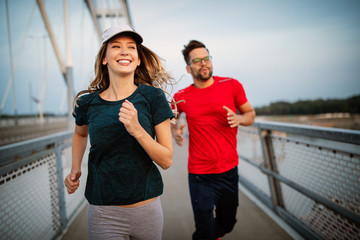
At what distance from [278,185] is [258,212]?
47cm

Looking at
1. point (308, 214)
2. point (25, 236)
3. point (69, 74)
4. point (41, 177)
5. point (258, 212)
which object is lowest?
point (258, 212)

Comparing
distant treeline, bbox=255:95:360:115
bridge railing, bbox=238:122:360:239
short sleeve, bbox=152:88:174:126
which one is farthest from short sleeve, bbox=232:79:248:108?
distant treeline, bbox=255:95:360:115

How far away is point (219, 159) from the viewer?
2.14 metres

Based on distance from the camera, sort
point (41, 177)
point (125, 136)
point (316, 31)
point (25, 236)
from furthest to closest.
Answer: point (316, 31)
point (41, 177)
point (25, 236)
point (125, 136)

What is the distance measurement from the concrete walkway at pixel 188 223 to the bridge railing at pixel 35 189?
0.70 ft

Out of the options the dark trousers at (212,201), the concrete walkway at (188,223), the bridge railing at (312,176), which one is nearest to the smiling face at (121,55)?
the dark trousers at (212,201)

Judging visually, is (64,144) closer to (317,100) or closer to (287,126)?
(287,126)

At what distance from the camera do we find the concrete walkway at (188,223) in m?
2.54

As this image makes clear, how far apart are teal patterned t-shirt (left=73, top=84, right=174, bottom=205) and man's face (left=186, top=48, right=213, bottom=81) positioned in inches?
47.2

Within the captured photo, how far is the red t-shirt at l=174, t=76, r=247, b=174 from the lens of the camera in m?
2.15

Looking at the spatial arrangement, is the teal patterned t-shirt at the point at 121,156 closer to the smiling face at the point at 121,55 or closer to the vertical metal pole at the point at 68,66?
the smiling face at the point at 121,55

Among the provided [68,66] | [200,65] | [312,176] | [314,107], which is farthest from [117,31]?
[314,107]

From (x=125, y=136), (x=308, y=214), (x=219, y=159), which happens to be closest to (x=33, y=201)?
(x=125, y=136)

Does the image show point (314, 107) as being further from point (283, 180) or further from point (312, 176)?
point (312, 176)
